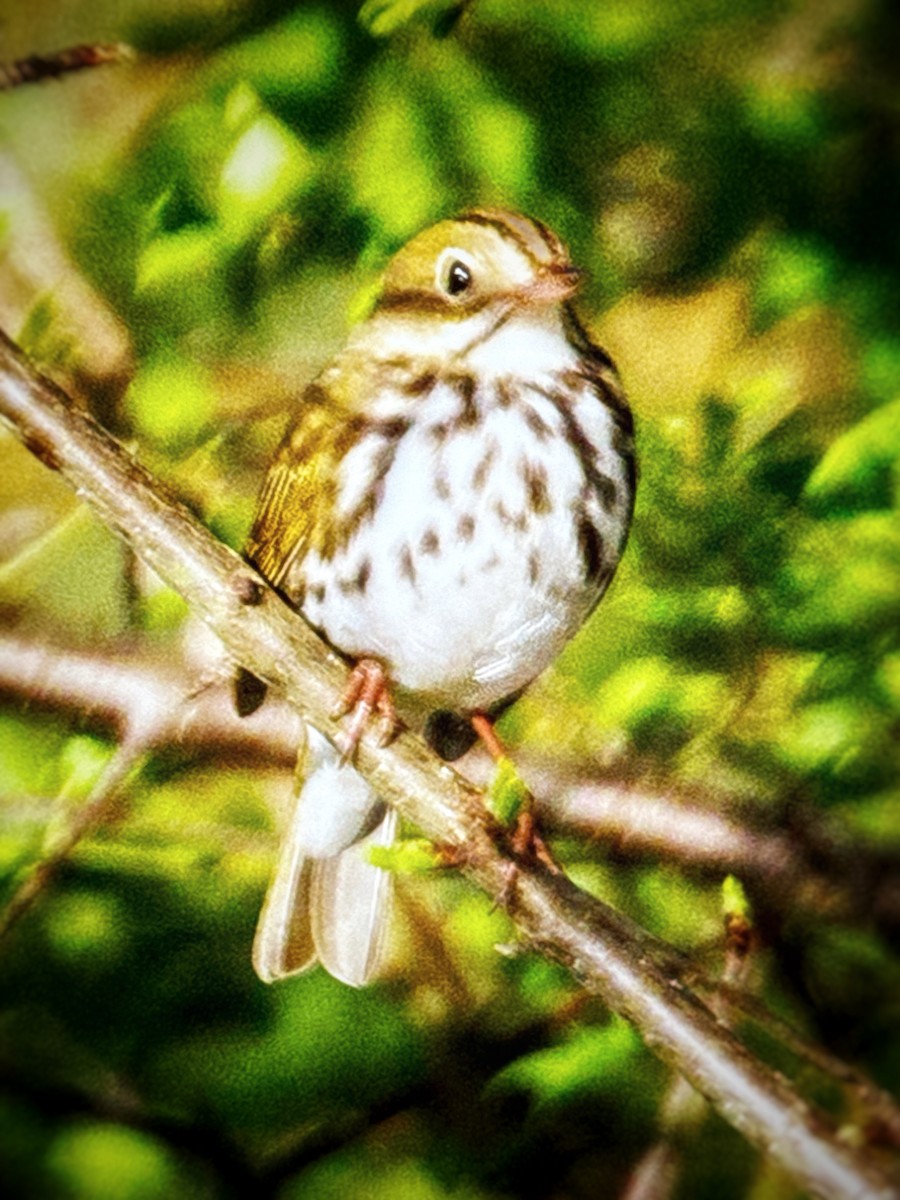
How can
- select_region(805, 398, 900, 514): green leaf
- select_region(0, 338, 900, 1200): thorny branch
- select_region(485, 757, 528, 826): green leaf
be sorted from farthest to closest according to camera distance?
select_region(805, 398, 900, 514): green leaf, select_region(485, 757, 528, 826): green leaf, select_region(0, 338, 900, 1200): thorny branch

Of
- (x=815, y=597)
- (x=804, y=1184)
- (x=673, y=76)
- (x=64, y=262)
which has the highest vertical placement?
(x=64, y=262)

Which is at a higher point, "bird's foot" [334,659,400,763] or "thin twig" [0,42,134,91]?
"thin twig" [0,42,134,91]

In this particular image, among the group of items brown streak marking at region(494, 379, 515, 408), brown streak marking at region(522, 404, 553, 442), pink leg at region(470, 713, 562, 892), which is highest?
brown streak marking at region(494, 379, 515, 408)

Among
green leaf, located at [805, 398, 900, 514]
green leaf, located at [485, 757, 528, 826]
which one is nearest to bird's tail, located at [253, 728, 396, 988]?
green leaf, located at [485, 757, 528, 826]

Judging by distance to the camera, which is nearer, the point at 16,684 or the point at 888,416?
the point at 16,684

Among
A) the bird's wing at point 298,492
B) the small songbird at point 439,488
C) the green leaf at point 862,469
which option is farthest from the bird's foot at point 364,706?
the green leaf at point 862,469

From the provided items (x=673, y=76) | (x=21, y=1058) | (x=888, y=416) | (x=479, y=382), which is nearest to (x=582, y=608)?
(x=479, y=382)

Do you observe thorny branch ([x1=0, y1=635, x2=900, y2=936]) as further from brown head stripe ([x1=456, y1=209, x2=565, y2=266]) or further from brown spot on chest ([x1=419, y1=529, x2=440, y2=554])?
brown head stripe ([x1=456, y1=209, x2=565, y2=266])

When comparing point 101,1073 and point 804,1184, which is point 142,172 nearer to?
point 101,1073
